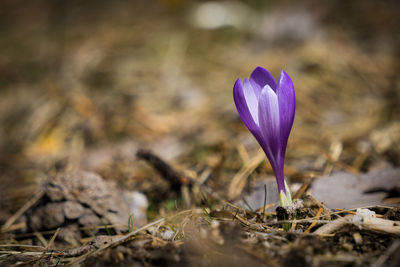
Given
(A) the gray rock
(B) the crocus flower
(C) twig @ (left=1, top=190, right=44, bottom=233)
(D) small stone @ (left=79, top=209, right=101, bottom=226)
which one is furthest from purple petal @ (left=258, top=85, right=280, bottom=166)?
(C) twig @ (left=1, top=190, right=44, bottom=233)

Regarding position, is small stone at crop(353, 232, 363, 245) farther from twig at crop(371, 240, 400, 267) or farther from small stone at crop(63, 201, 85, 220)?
small stone at crop(63, 201, 85, 220)

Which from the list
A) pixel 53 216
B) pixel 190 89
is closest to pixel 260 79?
pixel 53 216

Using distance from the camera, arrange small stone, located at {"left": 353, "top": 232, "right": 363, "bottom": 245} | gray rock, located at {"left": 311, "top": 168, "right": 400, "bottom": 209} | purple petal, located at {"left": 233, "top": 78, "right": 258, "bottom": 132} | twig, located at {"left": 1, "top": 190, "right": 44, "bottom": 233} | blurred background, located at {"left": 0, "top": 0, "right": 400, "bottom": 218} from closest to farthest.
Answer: small stone, located at {"left": 353, "top": 232, "right": 363, "bottom": 245} < purple petal, located at {"left": 233, "top": 78, "right": 258, "bottom": 132} < gray rock, located at {"left": 311, "top": 168, "right": 400, "bottom": 209} < twig, located at {"left": 1, "top": 190, "right": 44, "bottom": 233} < blurred background, located at {"left": 0, "top": 0, "right": 400, "bottom": 218}

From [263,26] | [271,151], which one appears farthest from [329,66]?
[271,151]

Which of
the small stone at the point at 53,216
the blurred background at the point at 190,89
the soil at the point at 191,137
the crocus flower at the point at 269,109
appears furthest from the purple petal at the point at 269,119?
the small stone at the point at 53,216

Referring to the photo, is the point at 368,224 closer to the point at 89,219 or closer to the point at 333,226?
the point at 333,226
